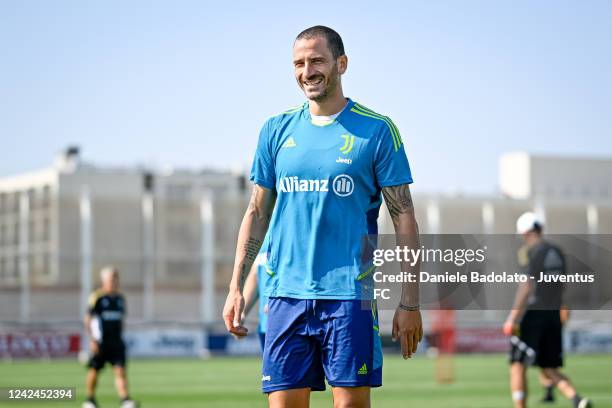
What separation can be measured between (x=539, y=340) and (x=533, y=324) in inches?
7.8

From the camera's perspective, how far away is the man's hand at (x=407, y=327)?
6.75m

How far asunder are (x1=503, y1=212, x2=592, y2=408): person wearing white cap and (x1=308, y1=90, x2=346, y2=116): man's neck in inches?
252

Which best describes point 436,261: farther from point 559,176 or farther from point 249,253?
point 559,176

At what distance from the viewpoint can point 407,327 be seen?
6.75 meters

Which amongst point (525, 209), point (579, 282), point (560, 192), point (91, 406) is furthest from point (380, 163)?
point (560, 192)

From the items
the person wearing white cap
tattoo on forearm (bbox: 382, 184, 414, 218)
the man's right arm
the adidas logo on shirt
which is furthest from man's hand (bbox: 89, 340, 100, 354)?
tattoo on forearm (bbox: 382, 184, 414, 218)

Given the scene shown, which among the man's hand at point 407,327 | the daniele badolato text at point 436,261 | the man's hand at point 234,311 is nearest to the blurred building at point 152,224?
the daniele badolato text at point 436,261

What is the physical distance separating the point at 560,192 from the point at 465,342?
3150cm

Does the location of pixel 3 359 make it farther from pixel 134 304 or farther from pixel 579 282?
pixel 579 282

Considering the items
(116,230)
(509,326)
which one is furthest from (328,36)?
(116,230)

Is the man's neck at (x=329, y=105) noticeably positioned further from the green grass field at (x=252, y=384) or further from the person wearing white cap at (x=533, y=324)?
the green grass field at (x=252, y=384)

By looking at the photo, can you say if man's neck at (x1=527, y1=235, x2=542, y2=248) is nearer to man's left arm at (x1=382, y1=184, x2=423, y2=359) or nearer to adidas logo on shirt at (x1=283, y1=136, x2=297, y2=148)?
man's left arm at (x1=382, y1=184, x2=423, y2=359)

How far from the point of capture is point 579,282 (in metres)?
9.15

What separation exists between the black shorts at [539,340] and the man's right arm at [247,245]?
26.1 feet
